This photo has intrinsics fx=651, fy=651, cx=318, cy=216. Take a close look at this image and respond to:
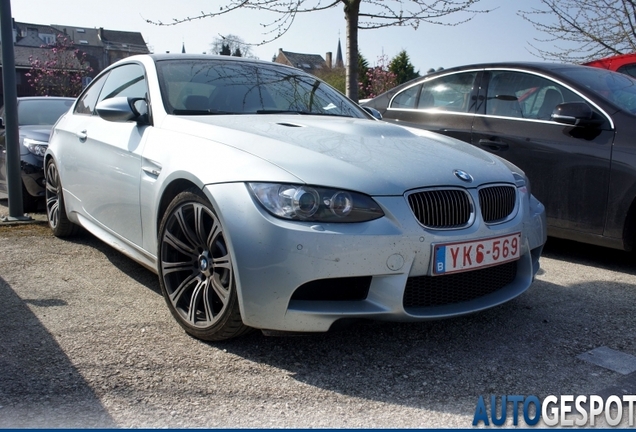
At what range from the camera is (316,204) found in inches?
110

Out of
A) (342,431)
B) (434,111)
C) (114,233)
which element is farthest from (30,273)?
(434,111)

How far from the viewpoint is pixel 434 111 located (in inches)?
239

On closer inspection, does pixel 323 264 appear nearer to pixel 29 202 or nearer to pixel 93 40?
pixel 29 202

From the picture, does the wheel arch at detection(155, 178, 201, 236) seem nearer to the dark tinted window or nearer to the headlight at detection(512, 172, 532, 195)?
the headlight at detection(512, 172, 532, 195)

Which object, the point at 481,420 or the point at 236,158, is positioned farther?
the point at 236,158

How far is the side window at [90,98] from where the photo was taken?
5.07 meters

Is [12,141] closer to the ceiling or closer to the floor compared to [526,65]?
closer to the floor

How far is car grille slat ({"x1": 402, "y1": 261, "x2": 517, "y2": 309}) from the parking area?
28 centimetres

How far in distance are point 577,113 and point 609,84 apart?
716 millimetres

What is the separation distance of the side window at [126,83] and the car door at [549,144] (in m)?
A: 2.86

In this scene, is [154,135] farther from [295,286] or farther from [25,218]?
[25,218]

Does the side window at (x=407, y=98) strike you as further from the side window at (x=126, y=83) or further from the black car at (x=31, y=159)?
the black car at (x=31, y=159)

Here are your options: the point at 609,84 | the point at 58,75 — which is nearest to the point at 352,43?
the point at 609,84

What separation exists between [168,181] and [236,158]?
1.70 feet
